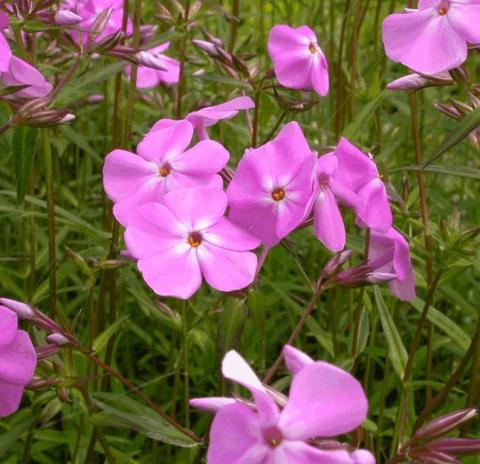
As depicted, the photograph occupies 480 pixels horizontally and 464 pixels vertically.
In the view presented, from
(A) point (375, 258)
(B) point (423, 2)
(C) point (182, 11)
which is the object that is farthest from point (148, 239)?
(C) point (182, 11)

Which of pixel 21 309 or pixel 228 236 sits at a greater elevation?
pixel 228 236

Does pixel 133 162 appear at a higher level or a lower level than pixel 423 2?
lower

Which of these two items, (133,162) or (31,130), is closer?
(133,162)

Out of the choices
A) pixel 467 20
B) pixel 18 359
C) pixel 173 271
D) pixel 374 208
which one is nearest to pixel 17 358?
pixel 18 359

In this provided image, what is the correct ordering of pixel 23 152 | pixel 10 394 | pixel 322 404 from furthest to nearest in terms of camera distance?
1. pixel 23 152
2. pixel 10 394
3. pixel 322 404

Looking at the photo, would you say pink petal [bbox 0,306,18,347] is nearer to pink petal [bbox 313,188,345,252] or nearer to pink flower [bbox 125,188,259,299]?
pink flower [bbox 125,188,259,299]

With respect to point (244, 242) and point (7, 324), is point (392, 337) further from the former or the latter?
point (7, 324)

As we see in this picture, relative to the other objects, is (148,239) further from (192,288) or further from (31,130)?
(31,130)
